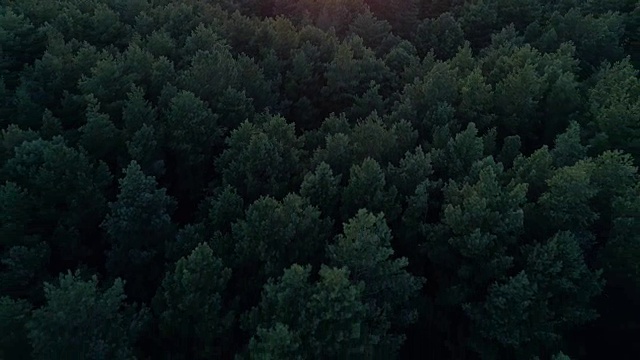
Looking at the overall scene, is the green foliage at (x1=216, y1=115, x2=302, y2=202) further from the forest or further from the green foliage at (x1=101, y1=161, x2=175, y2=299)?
the green foliage at (x1=101, y1=161, x2=175, y2=299)

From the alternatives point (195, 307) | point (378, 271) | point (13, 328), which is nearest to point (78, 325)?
point (13, 328)

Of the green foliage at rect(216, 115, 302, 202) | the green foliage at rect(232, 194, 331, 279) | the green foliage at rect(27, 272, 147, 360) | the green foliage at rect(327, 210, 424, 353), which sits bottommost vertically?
the green foliage at rect(27, 272, 147, 360)

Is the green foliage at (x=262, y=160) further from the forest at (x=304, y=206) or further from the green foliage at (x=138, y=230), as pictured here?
the green foliage at (x=138, y=230)

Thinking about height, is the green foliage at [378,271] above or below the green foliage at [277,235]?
below

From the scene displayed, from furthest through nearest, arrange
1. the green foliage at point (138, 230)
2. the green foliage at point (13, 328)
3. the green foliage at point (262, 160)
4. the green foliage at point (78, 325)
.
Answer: the green foliage at point (262, 160) → the green foliage at point (138, 230) → the green foliage at point (13, 328) → the green foliage at point (78, 325)

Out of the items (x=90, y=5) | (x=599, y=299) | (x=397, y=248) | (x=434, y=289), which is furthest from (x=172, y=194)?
(x=599, y=299)

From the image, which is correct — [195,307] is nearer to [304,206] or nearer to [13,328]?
[304,206]

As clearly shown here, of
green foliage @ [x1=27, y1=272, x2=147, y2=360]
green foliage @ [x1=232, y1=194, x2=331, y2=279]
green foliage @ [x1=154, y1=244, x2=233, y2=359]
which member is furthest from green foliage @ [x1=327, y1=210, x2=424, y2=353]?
green foliage @ [x1=27, y1=272, x2=147, y2=360]

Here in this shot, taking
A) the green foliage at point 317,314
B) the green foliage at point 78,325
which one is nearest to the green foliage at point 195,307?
the green foliage at point 78,325
